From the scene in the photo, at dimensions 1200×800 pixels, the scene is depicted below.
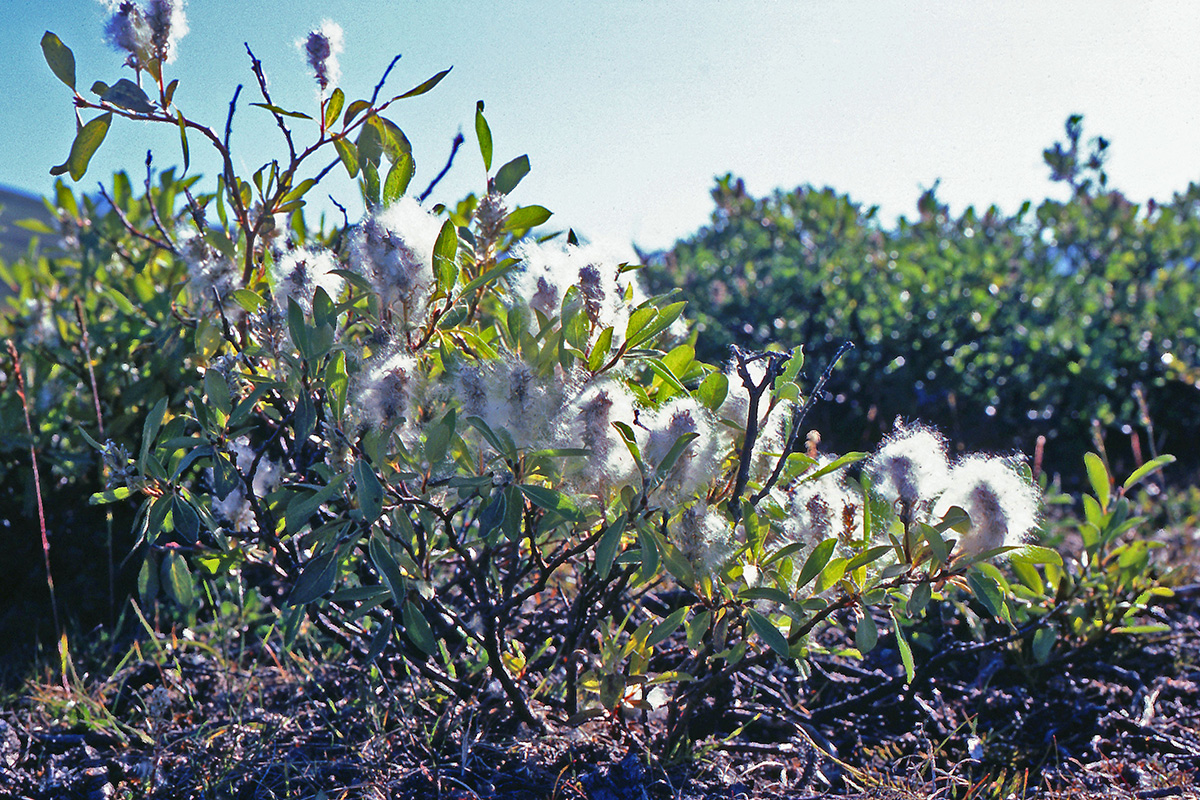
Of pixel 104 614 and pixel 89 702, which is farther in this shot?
pixel 104 614

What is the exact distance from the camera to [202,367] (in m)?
1.80

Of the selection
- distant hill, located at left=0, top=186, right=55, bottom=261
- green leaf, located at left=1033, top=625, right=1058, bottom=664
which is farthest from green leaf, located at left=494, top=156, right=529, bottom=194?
distant hill, located at left=0, top=186, right=55, bottom=261

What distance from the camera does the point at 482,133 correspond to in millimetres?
1534

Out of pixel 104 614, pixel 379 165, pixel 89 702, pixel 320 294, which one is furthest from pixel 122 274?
pixel 320 294

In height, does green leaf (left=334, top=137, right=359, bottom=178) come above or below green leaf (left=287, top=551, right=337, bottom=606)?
above

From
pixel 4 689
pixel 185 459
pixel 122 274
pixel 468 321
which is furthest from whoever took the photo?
pixel 122 274

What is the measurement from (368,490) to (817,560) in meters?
0.72

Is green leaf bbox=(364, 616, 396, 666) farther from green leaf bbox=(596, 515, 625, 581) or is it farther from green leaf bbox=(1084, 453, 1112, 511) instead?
green leaf bbox=(1084, 453, 1112, 511)

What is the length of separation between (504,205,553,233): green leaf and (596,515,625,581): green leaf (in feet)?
1.92

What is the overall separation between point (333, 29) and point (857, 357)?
3.31 m

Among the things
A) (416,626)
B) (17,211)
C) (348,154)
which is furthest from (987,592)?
(17,211)

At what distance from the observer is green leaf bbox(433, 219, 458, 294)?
1.38 metres

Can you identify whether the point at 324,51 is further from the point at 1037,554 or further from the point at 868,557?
the point at 1037,554

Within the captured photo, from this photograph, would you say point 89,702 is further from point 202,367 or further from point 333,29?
point 333,29
